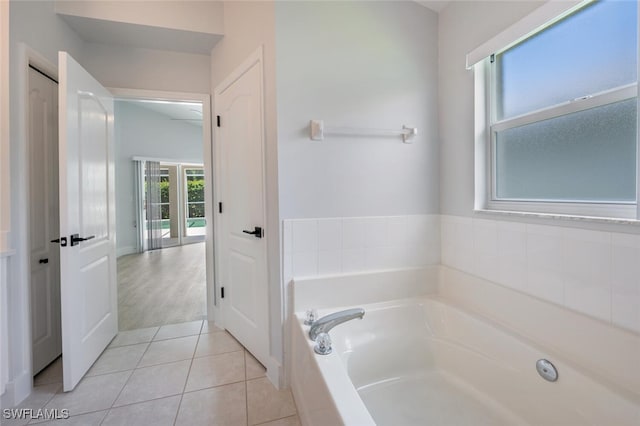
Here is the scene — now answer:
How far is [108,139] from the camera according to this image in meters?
2.25

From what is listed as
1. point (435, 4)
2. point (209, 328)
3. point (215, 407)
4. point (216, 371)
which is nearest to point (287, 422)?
point (215, 407)

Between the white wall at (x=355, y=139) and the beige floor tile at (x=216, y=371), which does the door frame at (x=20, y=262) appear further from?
→ the white wall at (x=355, y=139)

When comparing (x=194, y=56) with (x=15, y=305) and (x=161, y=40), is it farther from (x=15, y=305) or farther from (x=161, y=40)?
(x=15, y=305)

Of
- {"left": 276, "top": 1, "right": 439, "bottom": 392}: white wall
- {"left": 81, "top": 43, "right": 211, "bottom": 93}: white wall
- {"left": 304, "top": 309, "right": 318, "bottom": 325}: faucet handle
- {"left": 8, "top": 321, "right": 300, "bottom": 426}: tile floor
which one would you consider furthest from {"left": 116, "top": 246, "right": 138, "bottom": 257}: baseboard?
{"left": 304, "top": 309, "right": 318, "bottom": 325}: faucet handle

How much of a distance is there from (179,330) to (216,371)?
811mm

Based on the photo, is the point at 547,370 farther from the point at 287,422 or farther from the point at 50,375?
the point at 50,375

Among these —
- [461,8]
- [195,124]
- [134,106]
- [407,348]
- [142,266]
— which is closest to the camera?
[407,348]

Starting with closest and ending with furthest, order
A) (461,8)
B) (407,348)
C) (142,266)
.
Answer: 1. (407,348)
2. (461,8)
3. (142,266)

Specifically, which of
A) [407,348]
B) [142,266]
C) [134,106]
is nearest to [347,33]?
[407,348]

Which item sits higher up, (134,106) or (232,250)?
(134,106)

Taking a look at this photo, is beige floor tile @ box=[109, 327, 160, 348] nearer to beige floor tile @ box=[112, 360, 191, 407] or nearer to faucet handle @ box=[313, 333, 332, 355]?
beige floor tile @ box=[112, 360, 191, 407]

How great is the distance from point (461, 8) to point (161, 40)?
2290 mm

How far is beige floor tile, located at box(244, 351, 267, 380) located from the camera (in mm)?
1837

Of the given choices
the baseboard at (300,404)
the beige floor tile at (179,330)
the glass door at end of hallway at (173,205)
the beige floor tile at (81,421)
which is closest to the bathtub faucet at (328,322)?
the baseboard at (300,404)
